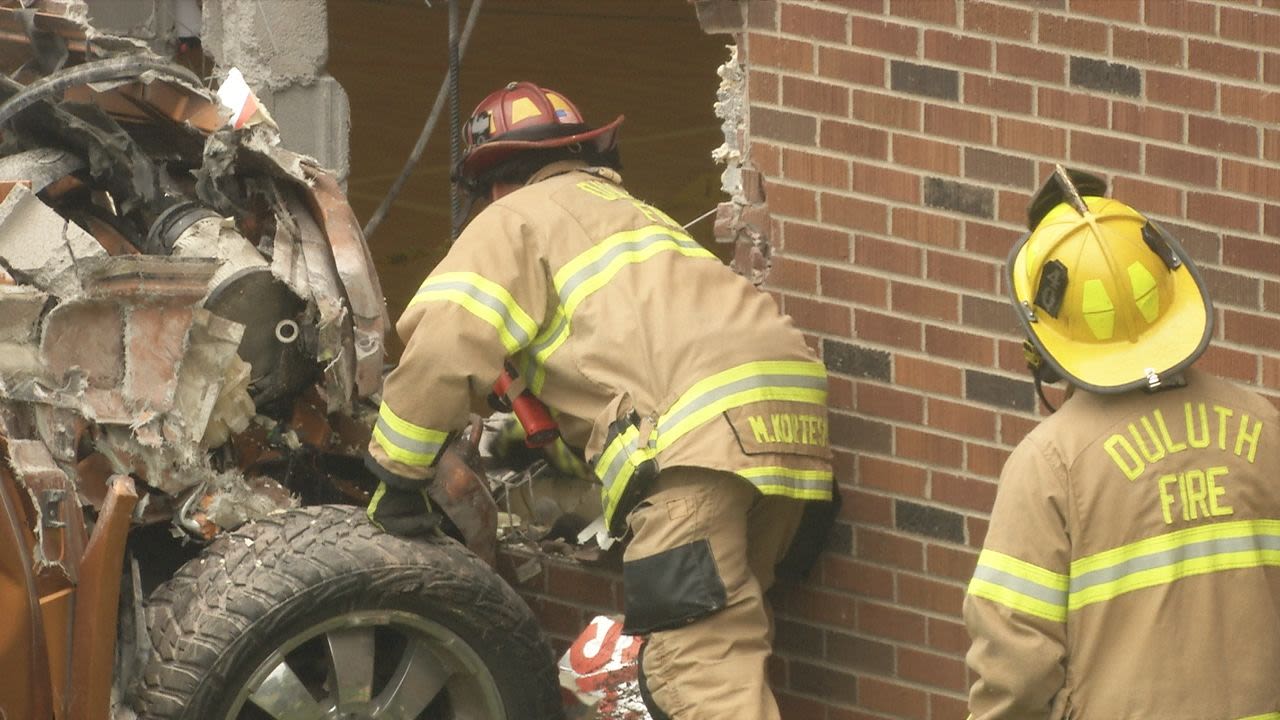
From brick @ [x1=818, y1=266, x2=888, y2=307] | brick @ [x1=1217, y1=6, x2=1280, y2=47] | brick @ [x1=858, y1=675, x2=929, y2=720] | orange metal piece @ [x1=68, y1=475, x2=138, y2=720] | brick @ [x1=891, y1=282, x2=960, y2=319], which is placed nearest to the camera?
brick @ [x1=1217, y1=6, x2=1280, y2=47]

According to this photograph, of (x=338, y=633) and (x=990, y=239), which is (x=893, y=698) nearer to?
(x=990, y=239)

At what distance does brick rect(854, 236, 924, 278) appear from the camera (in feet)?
17.6

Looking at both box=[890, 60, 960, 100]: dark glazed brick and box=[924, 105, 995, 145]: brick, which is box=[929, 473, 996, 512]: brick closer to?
box=[924, 105, 995, 145]: brick

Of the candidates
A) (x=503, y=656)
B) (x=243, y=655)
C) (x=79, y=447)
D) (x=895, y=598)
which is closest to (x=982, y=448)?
(x=895, y=598)

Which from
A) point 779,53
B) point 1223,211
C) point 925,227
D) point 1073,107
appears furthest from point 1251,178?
point 779,53

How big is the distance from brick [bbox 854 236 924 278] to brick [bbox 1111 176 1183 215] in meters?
0.56

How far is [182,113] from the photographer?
582 centimetres

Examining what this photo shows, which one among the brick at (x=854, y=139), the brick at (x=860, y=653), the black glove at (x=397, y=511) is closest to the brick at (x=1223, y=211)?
the brick at (x=854, y=139)

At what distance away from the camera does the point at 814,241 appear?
551cm

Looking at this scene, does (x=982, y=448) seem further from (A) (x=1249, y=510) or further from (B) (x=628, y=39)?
(B) (x=628, y=39)

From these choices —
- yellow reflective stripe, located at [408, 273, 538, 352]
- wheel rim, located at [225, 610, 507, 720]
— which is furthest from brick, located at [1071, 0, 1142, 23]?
wheel rim, located at [225, 610, 507, 720]

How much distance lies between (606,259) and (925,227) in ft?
2.80

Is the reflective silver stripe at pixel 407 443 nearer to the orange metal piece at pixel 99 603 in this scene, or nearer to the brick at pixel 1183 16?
the orange metal piece at pixel 99 603

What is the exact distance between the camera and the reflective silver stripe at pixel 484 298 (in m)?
5.15
